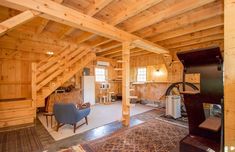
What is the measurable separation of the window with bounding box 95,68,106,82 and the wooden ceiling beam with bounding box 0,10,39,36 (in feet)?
19.0

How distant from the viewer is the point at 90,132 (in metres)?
3.40

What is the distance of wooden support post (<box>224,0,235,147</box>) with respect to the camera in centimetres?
110

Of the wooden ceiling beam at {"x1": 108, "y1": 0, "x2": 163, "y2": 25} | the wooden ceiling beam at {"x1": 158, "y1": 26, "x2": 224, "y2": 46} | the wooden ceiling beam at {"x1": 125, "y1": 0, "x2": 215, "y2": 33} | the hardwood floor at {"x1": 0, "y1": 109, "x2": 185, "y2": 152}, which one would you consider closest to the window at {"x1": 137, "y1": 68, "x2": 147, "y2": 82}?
the wooden ceiling beam at {"x1": 158, "y1": 26, "x2": 224, "y2": 46}

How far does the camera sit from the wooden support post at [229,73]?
43.2 inches

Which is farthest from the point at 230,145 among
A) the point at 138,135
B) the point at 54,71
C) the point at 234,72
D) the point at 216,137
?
the point at 54,71

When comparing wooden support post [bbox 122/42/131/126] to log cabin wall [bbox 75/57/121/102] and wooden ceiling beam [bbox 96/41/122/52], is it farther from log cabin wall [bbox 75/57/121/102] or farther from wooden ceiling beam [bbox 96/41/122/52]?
log cabin wall [bbox 75/57/121/102]

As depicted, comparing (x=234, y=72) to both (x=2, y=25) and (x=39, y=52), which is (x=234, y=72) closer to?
(x=2, y=25)

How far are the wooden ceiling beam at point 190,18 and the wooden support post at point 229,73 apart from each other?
2172mm

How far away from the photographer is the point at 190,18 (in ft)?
10.7

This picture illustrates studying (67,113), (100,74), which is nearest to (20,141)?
(67,113)

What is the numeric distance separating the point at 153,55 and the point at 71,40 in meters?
4.53

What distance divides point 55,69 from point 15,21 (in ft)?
9.10

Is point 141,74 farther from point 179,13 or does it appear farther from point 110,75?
point 179,13

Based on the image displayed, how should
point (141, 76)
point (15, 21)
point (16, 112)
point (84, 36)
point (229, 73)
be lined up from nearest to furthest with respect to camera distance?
point (229, 73), point (15, 21), point (16, 112), point (84, 36), point (141, 76)
